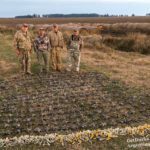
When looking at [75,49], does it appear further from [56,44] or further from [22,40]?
[22,40]

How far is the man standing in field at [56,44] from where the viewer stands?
15.3 meters

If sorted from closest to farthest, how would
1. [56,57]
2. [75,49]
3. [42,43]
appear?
[42,43], [75,49], [56,57]

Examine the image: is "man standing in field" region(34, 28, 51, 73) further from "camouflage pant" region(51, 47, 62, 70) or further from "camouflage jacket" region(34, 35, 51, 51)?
"camouflage pant" region(51, 47, 62, 70)

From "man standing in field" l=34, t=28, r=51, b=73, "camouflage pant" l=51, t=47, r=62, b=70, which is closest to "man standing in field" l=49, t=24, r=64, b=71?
"camouflage pant" l=51, t=47, r=62, b=70

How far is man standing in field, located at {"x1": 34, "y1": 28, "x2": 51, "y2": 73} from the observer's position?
15.1 metres

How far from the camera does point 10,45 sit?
83.1 ft

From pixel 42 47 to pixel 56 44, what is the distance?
0.54 m

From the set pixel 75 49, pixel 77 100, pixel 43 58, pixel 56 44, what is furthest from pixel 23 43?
pixel 77 100

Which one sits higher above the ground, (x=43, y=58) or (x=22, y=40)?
(x=22, y=40)

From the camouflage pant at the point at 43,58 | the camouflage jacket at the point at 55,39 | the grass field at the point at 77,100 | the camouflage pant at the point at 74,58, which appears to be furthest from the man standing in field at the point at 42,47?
the camouflage pant at the point at 74,58

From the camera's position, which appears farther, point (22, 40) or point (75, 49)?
point (75, 49)

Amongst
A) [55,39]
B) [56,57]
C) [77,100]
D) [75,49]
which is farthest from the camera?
[56,57]

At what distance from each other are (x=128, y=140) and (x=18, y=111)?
3222 millimetres

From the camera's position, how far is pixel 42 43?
15094 millimetres
